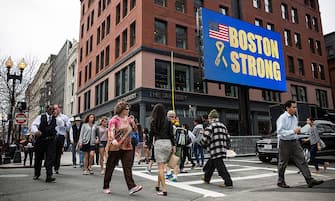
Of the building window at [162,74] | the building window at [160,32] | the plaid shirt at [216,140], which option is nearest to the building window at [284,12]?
the building window at [160,32]

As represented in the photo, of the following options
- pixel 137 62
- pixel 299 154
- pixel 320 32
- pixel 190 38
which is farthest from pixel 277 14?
pixel 299 154

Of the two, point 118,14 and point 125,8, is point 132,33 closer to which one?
point 125,8

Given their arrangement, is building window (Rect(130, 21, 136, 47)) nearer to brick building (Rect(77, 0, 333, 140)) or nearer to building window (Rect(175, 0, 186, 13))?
brick building (Rect(77, 0, 333, 140))

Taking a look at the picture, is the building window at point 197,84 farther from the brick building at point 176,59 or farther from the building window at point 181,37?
the building window at point 181,37

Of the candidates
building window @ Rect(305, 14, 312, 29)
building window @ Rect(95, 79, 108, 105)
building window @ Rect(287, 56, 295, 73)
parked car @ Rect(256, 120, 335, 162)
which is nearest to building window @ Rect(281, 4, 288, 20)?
building window @ Rect(305, 14, 312, 29)

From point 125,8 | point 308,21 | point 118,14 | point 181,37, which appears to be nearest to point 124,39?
point 125,8

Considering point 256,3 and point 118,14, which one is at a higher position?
point 256,3

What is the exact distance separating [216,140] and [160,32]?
18.1m

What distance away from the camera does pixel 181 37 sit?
80.5 feet

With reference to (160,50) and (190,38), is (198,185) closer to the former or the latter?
(160,50)

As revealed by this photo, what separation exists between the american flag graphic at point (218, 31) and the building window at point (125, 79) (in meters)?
7.63

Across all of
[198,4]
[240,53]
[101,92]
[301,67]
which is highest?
[198,4]

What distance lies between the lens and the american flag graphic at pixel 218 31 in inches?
744

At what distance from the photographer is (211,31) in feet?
61.9
